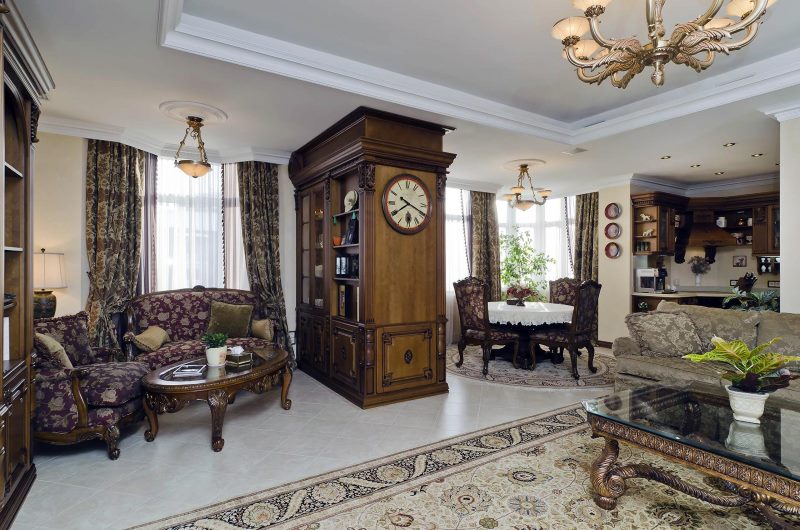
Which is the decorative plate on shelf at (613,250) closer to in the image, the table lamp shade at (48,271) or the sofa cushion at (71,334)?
the sofa cushion at (71,334)

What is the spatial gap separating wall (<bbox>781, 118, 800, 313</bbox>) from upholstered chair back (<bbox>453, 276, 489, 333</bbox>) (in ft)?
8.88

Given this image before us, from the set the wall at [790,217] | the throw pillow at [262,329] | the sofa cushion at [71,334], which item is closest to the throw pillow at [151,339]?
the sofa cushion at [71,334]

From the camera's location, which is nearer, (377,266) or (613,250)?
(377,266)

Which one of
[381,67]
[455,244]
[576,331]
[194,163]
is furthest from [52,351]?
[455,244]

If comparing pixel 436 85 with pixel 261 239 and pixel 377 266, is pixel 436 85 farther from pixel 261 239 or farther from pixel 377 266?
pixel 261 239

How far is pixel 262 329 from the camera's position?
488 centimetres

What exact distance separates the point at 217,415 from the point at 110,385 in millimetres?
755

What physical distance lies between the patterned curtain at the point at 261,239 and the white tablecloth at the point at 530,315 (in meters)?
2.62

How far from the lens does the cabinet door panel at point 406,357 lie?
159 inches

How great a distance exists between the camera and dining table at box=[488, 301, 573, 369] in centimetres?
511

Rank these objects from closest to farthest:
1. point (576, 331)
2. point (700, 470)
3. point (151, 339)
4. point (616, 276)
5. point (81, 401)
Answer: point (700, 470) → point (81, 401) → point (151, 339) → point (576, 331) → point (616, 276)

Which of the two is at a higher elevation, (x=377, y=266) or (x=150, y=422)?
(x=377, y=266)

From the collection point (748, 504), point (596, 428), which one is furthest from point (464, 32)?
point (748, 504)

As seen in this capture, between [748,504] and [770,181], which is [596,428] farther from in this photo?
[770,181]
